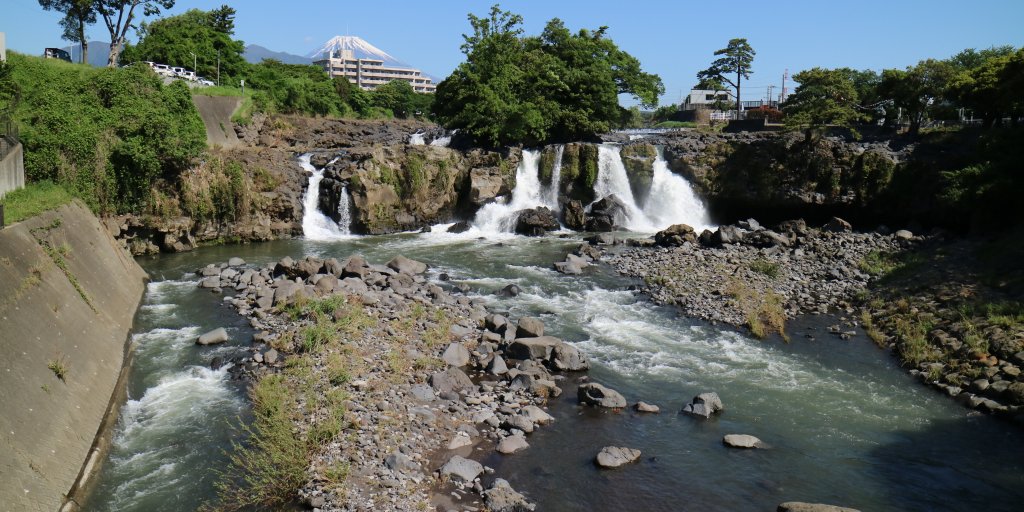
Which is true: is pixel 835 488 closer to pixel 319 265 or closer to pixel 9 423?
pixel 9 423

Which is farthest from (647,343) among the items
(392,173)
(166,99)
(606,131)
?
(606,131)

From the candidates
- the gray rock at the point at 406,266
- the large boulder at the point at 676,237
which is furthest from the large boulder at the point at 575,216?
the gray rock at the point at 406,266

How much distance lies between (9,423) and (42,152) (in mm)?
18961

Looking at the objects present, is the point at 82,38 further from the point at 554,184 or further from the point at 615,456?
the point at 615,456

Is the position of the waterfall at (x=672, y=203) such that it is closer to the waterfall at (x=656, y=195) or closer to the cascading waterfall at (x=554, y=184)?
the waterfall at (x=656, y=195)

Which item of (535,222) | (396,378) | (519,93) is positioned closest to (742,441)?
(396,378)

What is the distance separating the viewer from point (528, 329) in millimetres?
17422

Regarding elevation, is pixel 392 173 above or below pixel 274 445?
above

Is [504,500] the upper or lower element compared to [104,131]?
lower

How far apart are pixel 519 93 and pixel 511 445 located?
34.4 m

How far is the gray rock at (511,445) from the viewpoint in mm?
11805

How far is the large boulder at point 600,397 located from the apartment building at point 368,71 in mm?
143625

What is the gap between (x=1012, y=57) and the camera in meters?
31.6

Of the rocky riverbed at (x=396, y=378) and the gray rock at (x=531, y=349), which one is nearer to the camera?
the rocky riverbed at (x=396, y=378)
